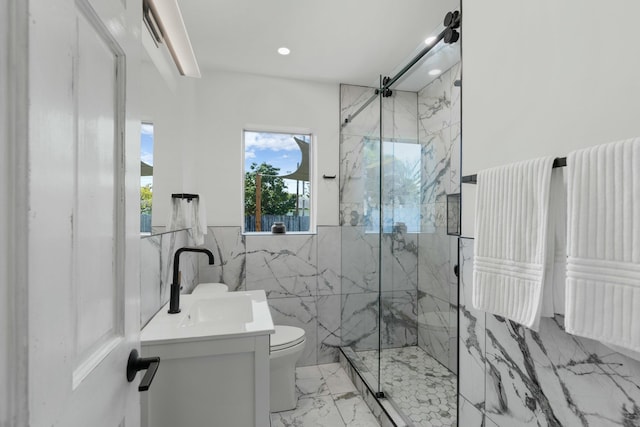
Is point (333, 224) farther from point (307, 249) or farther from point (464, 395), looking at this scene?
point (464, 395)

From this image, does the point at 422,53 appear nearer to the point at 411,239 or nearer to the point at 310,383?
the point at 411,239

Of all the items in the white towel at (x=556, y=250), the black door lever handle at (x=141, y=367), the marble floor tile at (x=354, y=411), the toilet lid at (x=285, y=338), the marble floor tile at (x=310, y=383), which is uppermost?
the white towel at (x=556, y=250)

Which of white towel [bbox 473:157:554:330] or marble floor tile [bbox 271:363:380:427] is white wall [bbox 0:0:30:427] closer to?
white towel [bbox 473:157:554:330]

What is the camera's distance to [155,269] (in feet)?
5.00

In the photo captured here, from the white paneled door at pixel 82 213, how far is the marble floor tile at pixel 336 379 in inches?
74.5

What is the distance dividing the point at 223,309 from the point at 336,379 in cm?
127

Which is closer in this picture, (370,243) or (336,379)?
(370,243)

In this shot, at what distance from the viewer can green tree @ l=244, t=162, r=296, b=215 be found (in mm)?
2904

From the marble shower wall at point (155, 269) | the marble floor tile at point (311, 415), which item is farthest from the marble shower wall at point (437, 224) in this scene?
the marble shower wall at point (155, 269)

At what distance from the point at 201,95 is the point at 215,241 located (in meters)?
1.24

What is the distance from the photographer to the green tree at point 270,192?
2.90m

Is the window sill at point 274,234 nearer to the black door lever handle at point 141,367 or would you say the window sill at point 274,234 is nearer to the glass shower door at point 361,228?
the glass shower door at point 361,228

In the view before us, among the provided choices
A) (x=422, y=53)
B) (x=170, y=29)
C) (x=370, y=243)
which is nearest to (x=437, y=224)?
(x=370, y=243)

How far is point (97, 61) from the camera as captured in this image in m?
0.60
